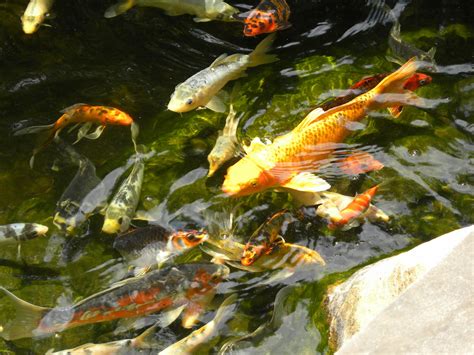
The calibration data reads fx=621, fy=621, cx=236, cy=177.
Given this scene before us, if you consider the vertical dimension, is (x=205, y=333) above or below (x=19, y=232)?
below

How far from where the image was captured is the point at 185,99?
5.22 m

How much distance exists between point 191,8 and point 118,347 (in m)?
3.60

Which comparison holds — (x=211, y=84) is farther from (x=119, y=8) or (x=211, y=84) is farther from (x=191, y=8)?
(x=119, y=8)

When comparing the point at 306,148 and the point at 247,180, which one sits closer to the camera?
the point at 247,180

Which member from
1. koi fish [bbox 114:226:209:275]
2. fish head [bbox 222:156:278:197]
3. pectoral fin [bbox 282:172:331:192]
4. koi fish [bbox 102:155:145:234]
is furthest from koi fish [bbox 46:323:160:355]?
pectoral fin [bbox 282:172:331:192]

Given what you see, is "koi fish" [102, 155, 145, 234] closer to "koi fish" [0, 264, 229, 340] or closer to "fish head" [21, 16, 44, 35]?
"koi fish" [0, 264, 229, 340]

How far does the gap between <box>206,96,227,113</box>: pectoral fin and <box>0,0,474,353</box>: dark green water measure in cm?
14

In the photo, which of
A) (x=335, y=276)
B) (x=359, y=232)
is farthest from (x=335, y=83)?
(x=335, y=276)

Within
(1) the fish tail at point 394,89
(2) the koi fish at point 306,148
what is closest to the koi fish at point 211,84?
(2) the koi fish at point 306,148

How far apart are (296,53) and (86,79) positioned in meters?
2.08

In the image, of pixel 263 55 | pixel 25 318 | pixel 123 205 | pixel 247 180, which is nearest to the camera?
pixel 25 318

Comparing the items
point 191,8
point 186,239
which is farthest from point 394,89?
point 191,8

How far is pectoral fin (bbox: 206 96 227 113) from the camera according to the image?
5.38 m

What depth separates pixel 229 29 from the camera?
21.3 feet
